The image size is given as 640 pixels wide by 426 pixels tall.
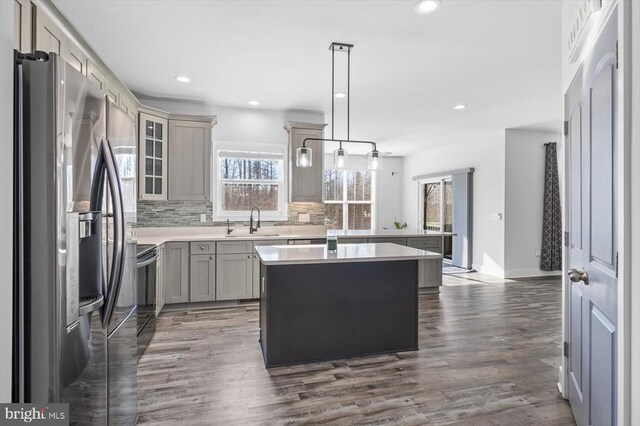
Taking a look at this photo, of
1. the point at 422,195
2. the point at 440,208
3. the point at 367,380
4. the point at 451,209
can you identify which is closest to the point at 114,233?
the point at 367,380

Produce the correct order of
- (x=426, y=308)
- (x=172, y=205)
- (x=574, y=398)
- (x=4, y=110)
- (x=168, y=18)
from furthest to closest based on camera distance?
(x=172, y=205) → (x=426, y=308) → (x=168, y=18) → (x=574, y=398) → (x=4, y=110)

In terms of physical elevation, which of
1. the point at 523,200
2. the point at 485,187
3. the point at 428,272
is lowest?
the point at 428,272

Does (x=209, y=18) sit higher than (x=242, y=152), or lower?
higher

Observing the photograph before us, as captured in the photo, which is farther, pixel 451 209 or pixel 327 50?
pixel 451 209

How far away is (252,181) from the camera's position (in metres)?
5.16

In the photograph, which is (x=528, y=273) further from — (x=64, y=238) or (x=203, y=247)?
(x=64, y=238)

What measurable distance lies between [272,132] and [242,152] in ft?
1.77

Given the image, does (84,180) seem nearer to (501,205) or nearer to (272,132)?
(272,132)

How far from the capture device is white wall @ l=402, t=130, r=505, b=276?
252 inches

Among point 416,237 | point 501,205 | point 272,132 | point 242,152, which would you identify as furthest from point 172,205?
point 501,205

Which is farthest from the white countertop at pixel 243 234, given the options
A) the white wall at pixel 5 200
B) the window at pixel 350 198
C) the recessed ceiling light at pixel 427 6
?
the window at pixel 350 198

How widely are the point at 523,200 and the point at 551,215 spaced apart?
23.0 inches

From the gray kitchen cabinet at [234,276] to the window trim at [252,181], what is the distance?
768 millimetres

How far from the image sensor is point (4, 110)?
1099 millimetres
